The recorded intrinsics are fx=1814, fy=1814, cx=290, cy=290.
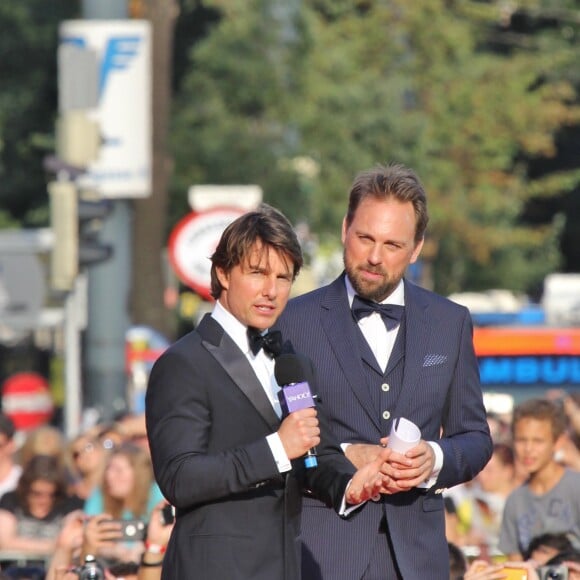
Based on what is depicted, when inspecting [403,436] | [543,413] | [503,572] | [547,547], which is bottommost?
[547,547]

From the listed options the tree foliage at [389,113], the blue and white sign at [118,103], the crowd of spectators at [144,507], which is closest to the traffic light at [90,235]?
the blue and white sign at [118,103]

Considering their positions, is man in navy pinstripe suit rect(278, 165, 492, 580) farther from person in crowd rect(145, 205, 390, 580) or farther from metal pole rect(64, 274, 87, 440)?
metal pole rect(64, 274, 87, 440)

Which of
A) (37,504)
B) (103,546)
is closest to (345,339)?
(103,546)

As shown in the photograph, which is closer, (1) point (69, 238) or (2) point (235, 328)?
(2) point (235, 328)

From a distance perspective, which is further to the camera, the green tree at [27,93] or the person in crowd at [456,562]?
the green tree at [27,93]

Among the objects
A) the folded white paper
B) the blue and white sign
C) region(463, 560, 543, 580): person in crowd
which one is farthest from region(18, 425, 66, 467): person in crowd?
the folded white paper

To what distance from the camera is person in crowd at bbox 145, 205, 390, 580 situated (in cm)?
459

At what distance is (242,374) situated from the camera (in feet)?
15.5

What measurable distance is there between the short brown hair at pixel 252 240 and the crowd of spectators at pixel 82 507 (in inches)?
90.1

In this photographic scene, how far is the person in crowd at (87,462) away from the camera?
36.3 feet

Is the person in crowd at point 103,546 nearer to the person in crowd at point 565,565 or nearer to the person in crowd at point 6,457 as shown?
the person in crowd at point 565,565

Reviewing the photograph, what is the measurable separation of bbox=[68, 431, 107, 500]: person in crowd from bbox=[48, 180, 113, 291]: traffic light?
192cm

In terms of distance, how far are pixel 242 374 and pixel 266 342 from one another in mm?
118

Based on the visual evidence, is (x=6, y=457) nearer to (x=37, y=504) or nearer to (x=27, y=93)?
(x=37, y=504)
